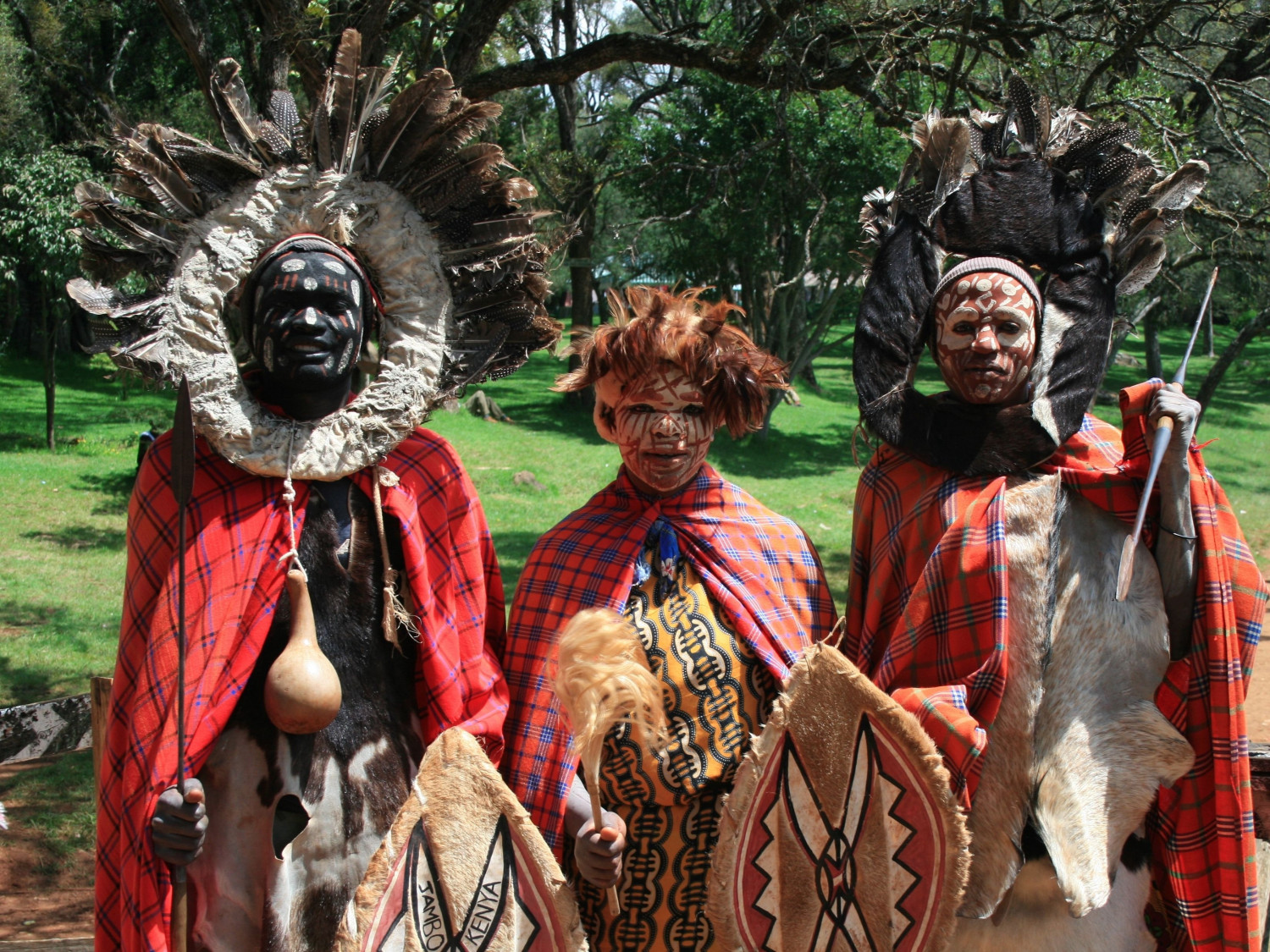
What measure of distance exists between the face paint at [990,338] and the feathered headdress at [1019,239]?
4 cm

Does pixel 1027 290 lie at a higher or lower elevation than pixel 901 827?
higher

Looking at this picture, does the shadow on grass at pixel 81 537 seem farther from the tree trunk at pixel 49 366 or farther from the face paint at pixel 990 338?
the face paint at pixel 990 338

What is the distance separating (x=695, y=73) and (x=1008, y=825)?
517 inches

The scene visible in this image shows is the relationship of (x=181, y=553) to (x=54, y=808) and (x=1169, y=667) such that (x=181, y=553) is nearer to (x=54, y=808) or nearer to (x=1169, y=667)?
(x=1169, y=667)

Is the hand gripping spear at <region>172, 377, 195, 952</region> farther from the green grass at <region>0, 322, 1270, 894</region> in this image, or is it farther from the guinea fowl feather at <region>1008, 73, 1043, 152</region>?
the guinea fowl feather at <region>1008, 73, 1043, 152</region>

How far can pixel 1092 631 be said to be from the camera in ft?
8.42

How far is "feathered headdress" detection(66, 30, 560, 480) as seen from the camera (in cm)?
267

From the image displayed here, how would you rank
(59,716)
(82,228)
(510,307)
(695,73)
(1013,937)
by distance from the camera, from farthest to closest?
(695,73), (59,716), (510,307), (82,228), (1013,937)

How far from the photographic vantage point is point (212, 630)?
2.54m

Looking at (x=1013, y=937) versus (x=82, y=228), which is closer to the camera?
(x=1013, y=937)

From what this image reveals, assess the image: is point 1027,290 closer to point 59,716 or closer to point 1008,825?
point 1008,825

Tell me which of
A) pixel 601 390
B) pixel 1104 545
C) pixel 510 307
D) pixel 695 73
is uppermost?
pixel 695 73

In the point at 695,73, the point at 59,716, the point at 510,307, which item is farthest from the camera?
the point at 695,73

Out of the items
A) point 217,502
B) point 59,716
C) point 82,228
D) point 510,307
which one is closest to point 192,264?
point 82,228
